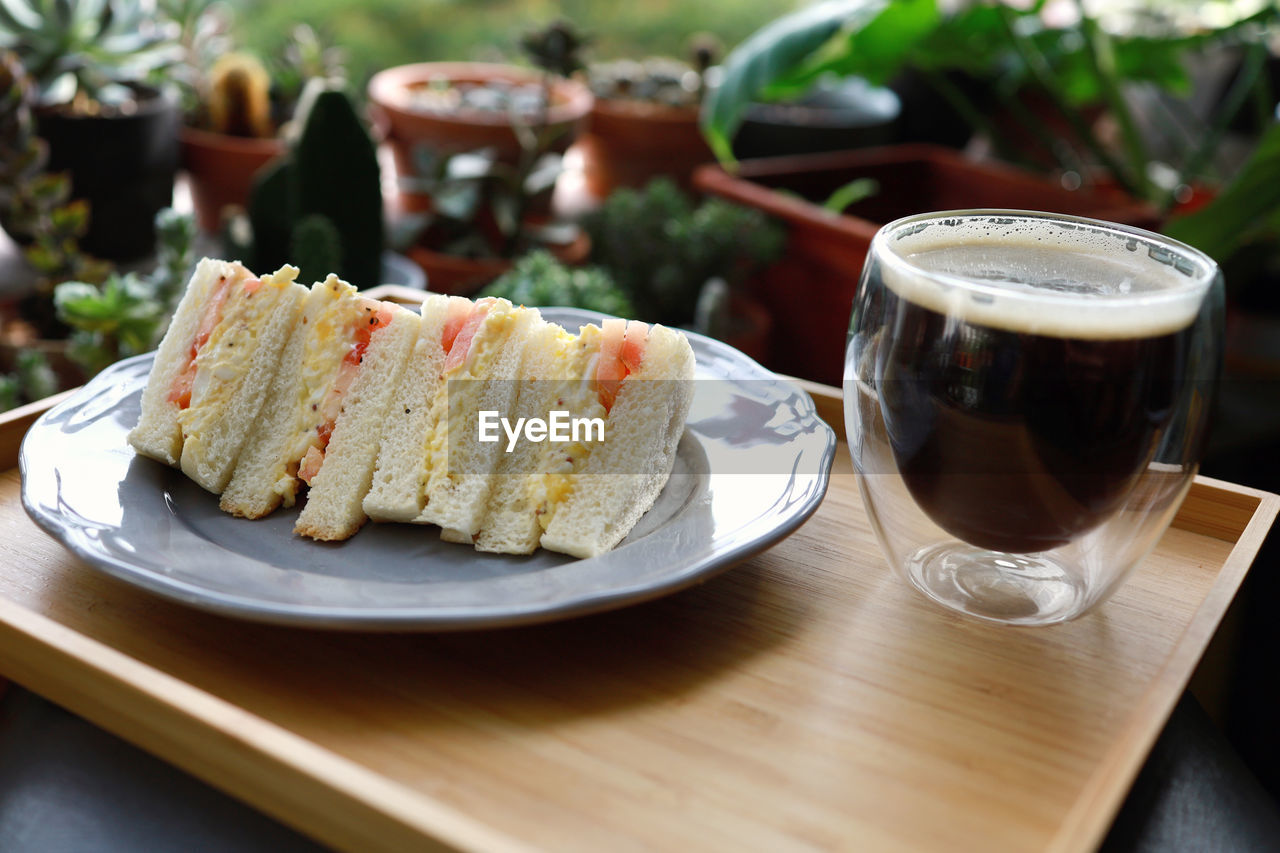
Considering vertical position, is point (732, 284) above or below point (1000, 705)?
below

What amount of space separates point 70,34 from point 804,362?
4.76 feet

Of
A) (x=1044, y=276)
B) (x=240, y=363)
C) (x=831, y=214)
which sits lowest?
(x=831, y=214)

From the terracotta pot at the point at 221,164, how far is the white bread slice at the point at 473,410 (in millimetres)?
1590

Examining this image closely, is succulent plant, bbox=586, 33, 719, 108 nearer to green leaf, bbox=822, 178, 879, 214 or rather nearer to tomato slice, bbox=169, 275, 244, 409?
green leaf, bbox=822, 178, 879, 214

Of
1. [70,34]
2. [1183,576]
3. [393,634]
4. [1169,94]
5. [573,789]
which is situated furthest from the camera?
[1169,94]

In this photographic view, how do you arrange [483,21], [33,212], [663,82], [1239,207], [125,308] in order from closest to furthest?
[125,308] → [33,212] → [1239,207] → [663,82] → [483,21]

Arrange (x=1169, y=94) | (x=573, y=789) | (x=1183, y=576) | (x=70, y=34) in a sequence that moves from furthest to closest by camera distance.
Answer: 1. (x=1169, y=94)
2. (x=70, y=34)
3. (x=1183, y=576)
4. (x=573, y=789)

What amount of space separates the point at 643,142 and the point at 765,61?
681 mm

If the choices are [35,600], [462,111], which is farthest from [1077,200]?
[35,600]

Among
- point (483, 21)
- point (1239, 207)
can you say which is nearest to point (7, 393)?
point (1239, 207)

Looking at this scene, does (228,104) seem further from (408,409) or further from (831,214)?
(408,409)

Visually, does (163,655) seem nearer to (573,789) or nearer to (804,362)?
(573,789)

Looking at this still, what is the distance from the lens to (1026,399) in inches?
28.3

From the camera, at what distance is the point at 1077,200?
2.08m
